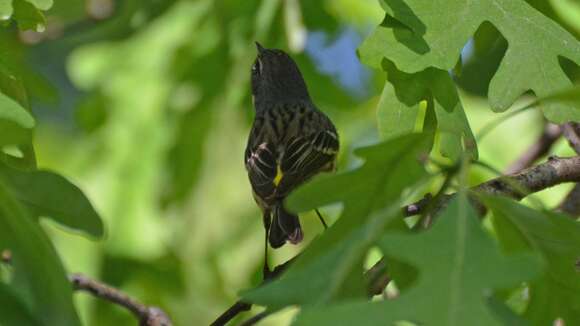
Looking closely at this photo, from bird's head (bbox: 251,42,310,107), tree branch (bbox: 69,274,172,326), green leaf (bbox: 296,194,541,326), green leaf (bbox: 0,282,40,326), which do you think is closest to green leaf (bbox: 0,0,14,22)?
green leaf (bbox: 0,282,40,326)

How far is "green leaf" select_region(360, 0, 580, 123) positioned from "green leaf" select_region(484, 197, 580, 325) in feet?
1.34

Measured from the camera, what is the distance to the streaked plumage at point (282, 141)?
3891 millimetres

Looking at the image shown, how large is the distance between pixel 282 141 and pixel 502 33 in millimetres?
1921

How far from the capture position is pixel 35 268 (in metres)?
2.06

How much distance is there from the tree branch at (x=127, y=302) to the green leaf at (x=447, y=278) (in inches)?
49.0

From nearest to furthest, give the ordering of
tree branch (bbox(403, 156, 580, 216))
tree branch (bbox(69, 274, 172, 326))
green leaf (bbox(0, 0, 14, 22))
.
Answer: green leaf (bbox(0, 0, 14, 22))
tree branch (bbox(403, 156, 580, 216))
tree branch (bbox(69, 274, 172, 326))

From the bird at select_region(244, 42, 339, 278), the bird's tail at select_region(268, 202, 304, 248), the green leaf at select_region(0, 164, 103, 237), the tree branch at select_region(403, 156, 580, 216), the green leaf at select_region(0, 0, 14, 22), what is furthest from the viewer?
the bird at select_region(244, 42, 339, 278)

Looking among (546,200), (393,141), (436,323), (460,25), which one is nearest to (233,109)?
(546,200)

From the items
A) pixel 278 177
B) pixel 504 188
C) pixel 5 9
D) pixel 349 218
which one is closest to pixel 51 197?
pixel 5 9

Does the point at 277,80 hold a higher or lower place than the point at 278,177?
higher

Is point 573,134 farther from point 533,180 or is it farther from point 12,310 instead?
point 12,310

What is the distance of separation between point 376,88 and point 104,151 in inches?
51.5

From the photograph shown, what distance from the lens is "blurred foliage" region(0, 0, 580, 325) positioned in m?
1.94

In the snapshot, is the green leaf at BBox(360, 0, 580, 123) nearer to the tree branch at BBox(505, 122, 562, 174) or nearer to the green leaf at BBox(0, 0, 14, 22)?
the green leaf at BBox(0, 0, 14, 22)
